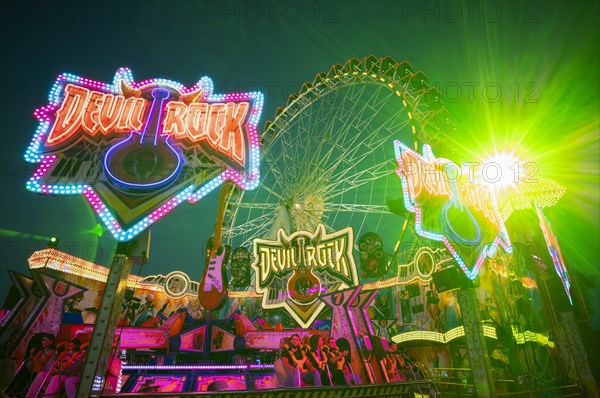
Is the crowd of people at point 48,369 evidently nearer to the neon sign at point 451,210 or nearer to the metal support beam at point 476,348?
the neon sign at point 451,210

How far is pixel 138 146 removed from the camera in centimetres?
710

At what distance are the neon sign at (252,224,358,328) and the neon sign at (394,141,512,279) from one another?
4.14 metres

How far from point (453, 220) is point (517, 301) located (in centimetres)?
880

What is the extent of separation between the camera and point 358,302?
955 cm

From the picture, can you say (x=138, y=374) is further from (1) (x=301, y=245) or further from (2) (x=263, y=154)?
(2) (x=263, y=154)

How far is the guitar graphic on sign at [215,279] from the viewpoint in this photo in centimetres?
1046

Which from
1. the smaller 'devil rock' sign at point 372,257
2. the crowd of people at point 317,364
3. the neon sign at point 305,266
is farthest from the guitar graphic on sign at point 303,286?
the crowd of people at point 317,364

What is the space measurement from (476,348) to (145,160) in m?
8.40

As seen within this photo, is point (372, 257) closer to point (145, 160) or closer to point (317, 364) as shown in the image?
point (317, 364)

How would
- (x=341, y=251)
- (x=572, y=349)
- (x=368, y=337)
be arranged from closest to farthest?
(x=368, y=337), (x=572, y=349), (x=341, y=251)

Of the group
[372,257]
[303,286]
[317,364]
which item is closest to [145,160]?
[317,364]

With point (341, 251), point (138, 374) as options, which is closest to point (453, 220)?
point (341, 251)

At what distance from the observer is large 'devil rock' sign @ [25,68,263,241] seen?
636cm

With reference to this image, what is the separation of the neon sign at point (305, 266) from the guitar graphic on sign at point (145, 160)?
6582 millimetres
